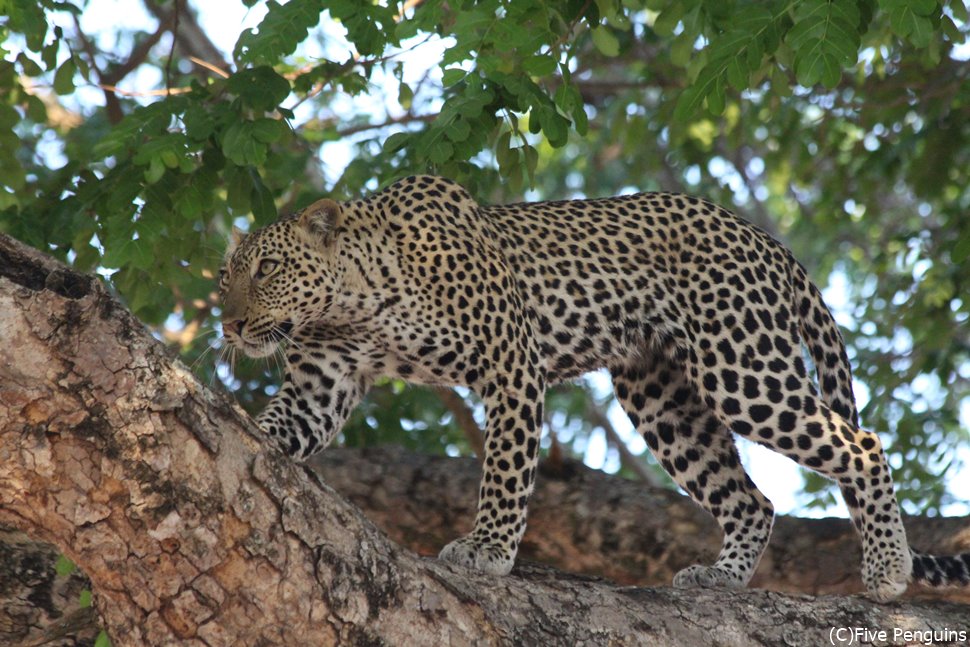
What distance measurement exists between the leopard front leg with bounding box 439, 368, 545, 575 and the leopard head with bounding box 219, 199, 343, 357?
1.03 meters

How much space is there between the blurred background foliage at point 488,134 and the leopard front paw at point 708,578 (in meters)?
1.57

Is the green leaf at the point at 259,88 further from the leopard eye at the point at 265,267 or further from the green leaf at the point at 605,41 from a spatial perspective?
the green leaf at the point at 605,41

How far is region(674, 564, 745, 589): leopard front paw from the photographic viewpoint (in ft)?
23.2

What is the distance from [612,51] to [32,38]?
322 cm

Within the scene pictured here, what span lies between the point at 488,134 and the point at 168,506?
10.4 ft

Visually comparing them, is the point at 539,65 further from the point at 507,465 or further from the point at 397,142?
the point at 507,465

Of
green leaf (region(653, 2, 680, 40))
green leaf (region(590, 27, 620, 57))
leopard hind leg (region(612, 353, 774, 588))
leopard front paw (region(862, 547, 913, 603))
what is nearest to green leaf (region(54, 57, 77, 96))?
green leaf (region(590, 27, 620, 57))

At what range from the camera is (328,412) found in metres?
6.79

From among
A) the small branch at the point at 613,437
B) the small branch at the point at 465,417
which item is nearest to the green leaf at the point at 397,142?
the small branch at the point at 465,417

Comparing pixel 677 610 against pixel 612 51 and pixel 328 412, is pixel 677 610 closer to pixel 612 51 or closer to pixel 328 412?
pixel 328 412

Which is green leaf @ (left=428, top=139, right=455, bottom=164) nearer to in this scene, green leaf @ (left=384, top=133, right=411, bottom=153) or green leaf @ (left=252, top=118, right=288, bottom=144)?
green leaf @ (left=384, top=133, right=411, bottom=153)

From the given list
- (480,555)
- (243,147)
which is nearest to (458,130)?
(243,147)

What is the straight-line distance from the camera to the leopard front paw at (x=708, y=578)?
7.06 m

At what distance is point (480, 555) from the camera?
21.0ft
